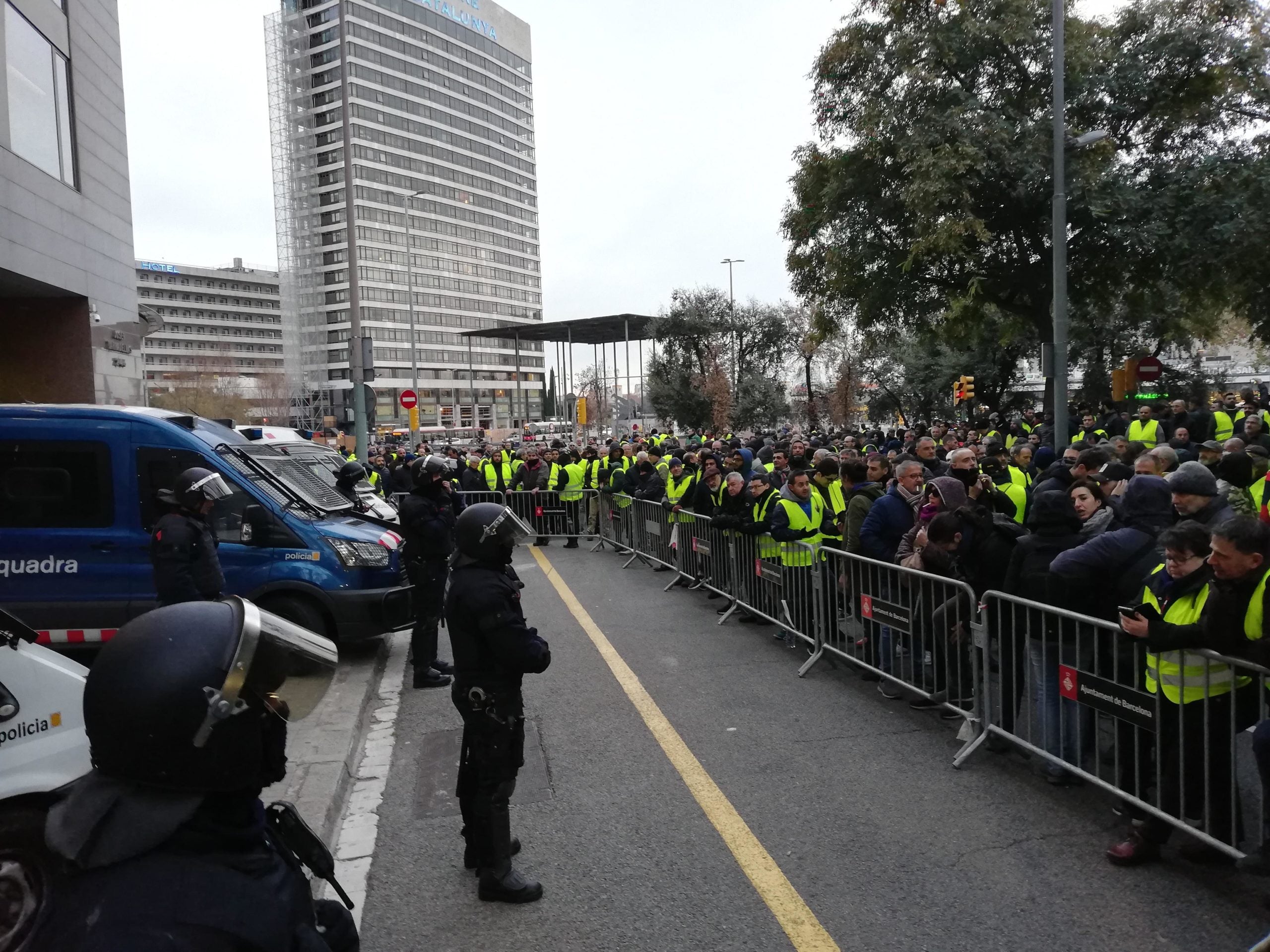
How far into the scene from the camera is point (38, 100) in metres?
15.4

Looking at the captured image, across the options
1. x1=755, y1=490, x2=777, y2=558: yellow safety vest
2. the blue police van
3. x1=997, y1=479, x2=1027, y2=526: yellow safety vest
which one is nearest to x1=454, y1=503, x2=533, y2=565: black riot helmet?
the blue police van

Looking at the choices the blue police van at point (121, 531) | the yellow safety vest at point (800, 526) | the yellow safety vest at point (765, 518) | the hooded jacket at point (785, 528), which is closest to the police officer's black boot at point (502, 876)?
the blue police van at point (121, 531)

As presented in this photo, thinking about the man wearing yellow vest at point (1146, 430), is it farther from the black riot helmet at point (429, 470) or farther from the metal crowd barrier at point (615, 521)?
the black riot helmet at point (429, 470)

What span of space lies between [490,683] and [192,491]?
3.09 metres

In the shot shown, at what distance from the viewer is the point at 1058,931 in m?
3.52

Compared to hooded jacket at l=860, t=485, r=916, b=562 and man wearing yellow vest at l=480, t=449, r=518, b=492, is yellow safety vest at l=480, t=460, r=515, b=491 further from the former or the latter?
hooded jacket at l=860, t=485, r=916, b=562

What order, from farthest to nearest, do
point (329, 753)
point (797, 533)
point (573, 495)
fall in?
point (573, 495), point (797, 533), point (329, 753)

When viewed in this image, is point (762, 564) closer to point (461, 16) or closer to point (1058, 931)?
point (1058, 931)

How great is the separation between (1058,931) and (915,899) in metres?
0.54

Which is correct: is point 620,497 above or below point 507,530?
below

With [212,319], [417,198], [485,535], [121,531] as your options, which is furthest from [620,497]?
[212,319]

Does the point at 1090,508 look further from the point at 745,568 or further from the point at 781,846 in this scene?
the point at 745,568

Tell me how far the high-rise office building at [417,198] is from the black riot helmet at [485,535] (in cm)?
7454

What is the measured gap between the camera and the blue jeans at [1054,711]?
4.70 m
